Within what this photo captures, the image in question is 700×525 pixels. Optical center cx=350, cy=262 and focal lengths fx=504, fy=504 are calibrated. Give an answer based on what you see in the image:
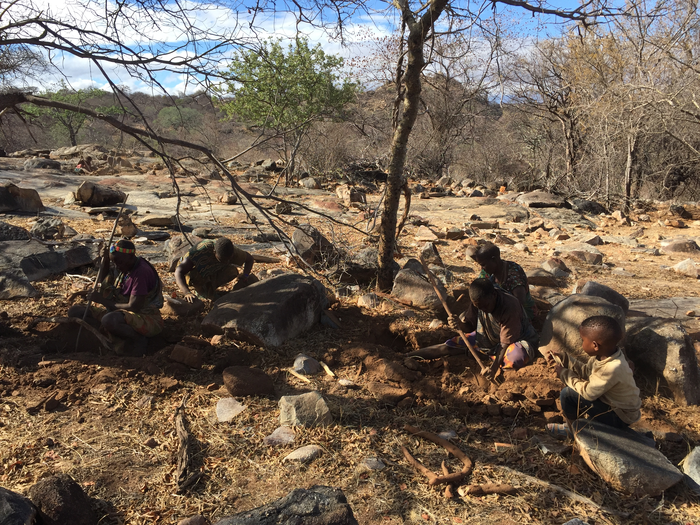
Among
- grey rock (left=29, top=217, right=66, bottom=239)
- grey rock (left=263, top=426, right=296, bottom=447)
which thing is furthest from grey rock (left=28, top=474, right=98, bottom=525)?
grey rock (left=29, top=217, right=66, bottom=239)

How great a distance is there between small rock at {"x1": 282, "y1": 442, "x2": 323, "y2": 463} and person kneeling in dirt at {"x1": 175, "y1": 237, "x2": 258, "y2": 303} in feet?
7.44

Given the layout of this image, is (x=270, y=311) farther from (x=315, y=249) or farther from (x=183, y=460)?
(x=315, y=249)

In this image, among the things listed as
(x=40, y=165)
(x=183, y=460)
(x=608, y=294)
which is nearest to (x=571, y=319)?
(x=608, y=294)

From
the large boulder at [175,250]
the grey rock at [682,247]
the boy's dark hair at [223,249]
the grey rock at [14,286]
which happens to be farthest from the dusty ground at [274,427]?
the grey rock at [682,247]

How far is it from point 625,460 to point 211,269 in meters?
3.78

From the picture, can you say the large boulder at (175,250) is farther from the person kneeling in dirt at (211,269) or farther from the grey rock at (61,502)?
the grey rock at (61,502)

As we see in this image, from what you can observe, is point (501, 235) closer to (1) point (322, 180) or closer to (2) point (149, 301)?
(2) point (149, 301)

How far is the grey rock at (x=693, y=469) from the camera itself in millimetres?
2610

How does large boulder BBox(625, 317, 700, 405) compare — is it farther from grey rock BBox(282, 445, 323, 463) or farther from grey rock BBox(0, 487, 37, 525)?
grey rock BBox(0, 487, 37, 525)

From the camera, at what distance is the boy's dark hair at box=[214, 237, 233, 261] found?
4641mm

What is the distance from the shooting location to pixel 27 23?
3.25m

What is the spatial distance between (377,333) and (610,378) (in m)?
2.21

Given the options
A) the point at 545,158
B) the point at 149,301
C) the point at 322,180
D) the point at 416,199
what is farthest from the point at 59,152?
the point at 149,301

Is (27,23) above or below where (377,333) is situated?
above
